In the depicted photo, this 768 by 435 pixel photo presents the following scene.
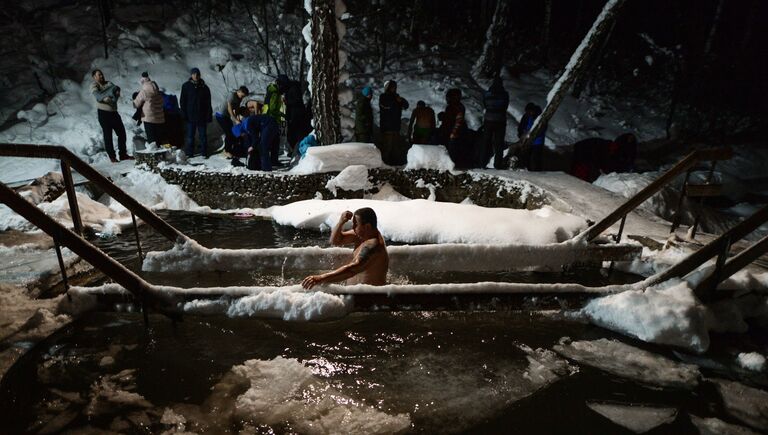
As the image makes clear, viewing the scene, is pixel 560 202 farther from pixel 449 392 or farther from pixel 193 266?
pixel 193 266

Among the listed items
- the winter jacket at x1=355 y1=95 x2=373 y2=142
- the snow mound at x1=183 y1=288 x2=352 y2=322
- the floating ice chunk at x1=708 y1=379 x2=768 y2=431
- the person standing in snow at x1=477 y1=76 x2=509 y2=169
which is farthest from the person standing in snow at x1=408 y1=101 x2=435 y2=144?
the floating ice chunk at x1=708 y1=379 x2=768 y2=431

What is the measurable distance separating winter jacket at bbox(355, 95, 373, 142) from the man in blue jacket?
1741 millimetres

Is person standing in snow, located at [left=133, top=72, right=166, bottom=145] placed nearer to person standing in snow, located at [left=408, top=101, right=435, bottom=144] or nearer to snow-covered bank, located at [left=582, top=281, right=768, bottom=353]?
person standing in snow, located at [left=408, top=101, right=435, bottom=144]

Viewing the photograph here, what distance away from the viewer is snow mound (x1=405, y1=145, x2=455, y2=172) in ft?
27.9

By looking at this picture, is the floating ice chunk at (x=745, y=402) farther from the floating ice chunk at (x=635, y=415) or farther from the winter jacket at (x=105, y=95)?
the winter jacket at (x=105, y=95)

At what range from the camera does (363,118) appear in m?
8.81

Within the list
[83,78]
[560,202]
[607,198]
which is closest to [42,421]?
[560,202]

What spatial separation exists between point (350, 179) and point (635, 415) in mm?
6242

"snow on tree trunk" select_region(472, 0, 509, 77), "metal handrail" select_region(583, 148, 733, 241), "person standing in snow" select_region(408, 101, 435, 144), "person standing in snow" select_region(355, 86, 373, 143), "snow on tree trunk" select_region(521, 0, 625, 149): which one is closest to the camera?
"metal handrail" select_region(583, 148, 733, 241)

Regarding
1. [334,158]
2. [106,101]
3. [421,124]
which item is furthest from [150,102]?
[421,124]

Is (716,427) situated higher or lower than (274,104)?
lower

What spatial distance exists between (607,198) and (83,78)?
15572 mm

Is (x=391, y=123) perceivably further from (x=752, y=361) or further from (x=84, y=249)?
(x=752, y=361)

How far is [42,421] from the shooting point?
254cm
